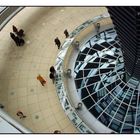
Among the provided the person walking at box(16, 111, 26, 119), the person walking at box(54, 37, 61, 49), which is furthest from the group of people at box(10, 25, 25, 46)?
the person walking at box(16, 111, 26, 119)

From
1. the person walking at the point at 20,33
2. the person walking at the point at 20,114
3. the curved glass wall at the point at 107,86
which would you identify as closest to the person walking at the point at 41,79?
the curved glass wall at the point at 107,86

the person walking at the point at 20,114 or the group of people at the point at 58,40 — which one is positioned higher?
the group of people at the point at 58,40

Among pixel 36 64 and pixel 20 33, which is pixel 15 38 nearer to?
pixel 20 33

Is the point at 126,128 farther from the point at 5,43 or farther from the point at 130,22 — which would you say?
the point at 5,43

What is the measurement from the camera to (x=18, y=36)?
126 ft

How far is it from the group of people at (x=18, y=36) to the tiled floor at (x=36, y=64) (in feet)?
1.66

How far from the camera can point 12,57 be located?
122 ft

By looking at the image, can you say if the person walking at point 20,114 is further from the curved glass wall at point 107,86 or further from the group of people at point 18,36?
the group of people at point 18,36

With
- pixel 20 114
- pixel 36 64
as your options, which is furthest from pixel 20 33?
pixel 20 114

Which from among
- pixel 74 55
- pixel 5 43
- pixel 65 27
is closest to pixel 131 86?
pixel 74 55

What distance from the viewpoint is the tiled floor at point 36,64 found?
105 feet

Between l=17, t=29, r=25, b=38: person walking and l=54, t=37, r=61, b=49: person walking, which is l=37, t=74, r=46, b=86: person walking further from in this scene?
l=17, t=29, r=25, b=38: person walking

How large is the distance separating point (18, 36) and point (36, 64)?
4715 mm

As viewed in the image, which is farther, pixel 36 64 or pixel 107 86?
pixel 36 64
